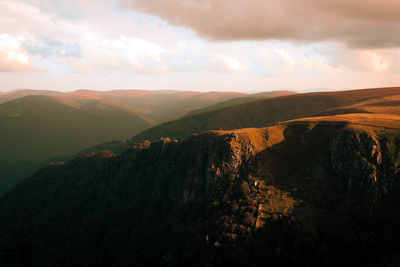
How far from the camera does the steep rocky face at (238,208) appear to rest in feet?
260

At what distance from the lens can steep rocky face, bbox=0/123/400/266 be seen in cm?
7912

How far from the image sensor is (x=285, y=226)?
82.3m

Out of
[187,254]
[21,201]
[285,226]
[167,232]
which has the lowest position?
[21,201]

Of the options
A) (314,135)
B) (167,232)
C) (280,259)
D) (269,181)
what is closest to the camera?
(280,259)

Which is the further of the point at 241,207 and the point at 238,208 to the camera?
the point at 238,208

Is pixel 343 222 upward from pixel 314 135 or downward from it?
downward

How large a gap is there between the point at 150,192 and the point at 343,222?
104120mm

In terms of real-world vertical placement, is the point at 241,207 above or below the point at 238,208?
above

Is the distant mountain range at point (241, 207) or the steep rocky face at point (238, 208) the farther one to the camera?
the steep rocky face at point (238, 208)

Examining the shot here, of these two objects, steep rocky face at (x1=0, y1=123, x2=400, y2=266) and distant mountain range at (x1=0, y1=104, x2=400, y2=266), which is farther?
steep rocky face at (x1=0, y1=123, x2=400, y2=266)

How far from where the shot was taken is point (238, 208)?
92.9 metres

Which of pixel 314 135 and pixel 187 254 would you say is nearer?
pixel 187 254

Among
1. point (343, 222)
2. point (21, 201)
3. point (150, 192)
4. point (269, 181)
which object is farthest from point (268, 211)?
point (21, 201)

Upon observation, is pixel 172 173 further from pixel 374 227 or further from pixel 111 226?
pixel 374 227
